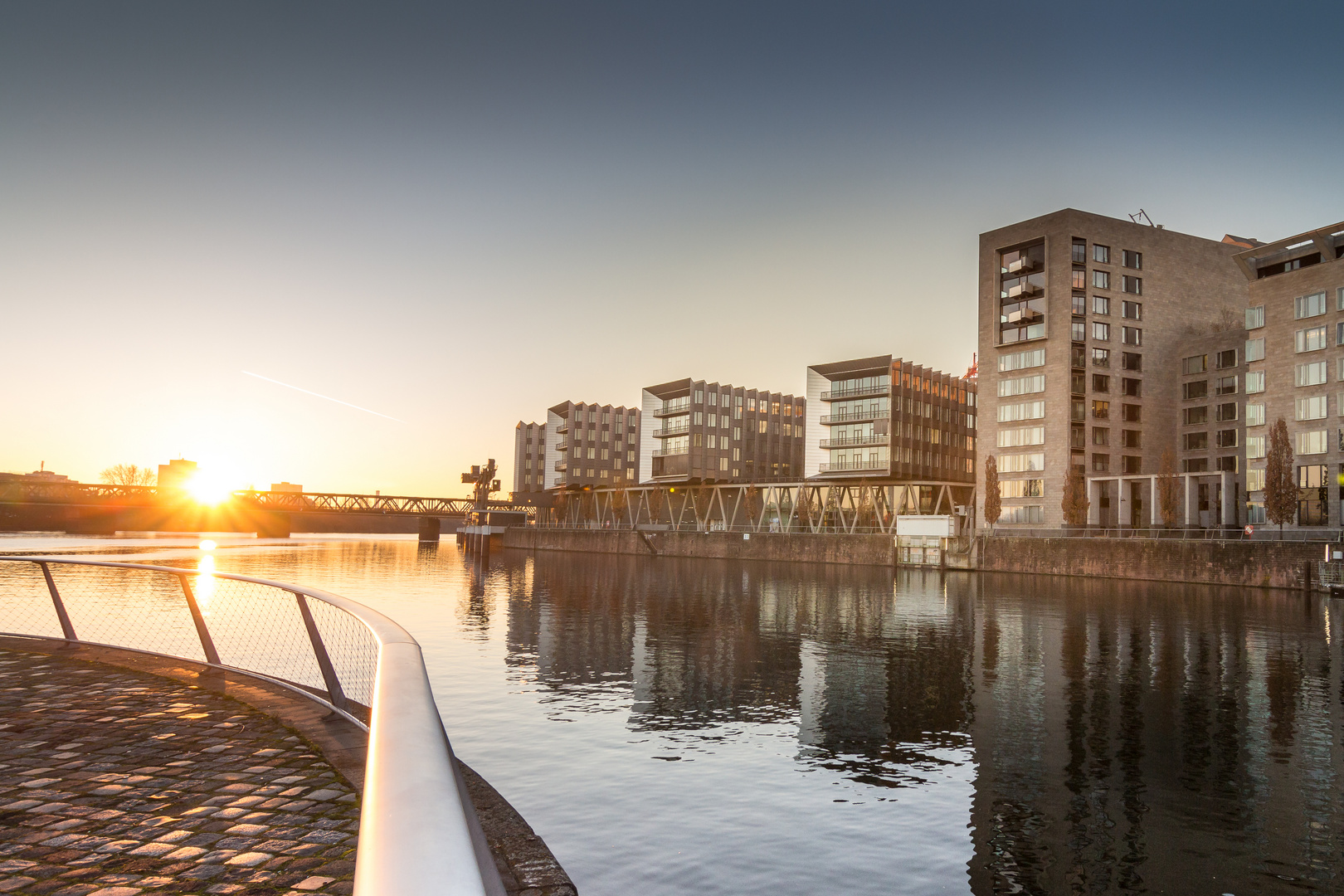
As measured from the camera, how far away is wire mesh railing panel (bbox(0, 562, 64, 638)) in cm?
2481

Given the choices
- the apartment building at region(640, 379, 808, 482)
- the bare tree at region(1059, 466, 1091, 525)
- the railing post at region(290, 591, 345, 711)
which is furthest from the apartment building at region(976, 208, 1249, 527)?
the railing post at region(290, 591, 345, 711)

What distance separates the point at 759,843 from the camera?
980 centimetres

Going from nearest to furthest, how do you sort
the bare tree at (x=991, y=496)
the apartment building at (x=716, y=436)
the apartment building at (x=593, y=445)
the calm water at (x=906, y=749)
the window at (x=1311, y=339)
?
the calm water at (x=906, y=749) < the window at (x=1311, y=339) < the bare tree at (x=991, y=496) < the apartment building at (x=716, y=436) < the apartment building at (x=593, y=445)

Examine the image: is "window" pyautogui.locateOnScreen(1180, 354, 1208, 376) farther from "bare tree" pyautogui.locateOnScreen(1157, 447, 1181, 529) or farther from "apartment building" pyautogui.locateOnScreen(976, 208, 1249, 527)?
"bare tree" pyautogui.locateOnScreen(1157, 447, 1181, 529)

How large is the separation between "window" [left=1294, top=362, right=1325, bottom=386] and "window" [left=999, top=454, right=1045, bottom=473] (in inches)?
838

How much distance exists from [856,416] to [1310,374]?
154 ft

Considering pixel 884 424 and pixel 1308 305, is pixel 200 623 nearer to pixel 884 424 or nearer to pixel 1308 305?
pixel 1308 305

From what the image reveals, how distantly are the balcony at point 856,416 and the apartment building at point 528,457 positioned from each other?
76.2m

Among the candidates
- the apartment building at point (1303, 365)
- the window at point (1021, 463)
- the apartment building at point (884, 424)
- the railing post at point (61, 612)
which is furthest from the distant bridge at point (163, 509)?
the railing post at point (61, 612)

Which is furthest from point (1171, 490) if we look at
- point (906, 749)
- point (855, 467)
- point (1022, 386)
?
point (906, 749)

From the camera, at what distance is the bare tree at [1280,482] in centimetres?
6531

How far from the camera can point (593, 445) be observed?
159750 mm

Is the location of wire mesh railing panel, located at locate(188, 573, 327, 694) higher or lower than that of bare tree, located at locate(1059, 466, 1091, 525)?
lower

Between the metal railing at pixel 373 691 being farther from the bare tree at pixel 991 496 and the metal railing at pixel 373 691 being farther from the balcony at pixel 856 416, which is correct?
the balcony at pixel 856 416
